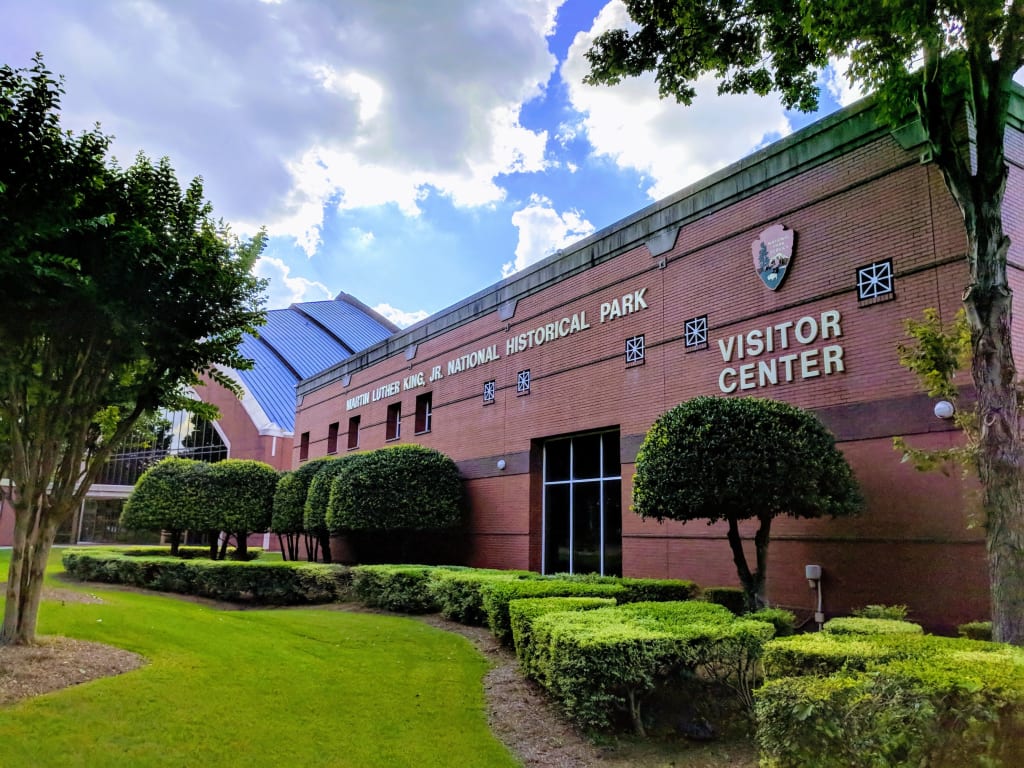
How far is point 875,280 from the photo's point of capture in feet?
32.2

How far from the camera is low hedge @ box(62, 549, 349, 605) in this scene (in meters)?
14.9

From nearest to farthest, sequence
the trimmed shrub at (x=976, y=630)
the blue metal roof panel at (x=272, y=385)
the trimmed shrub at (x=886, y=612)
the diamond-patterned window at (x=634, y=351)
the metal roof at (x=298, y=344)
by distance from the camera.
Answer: the trimmed shrub at (x=976, y=630), the trimmed shrub at (x=886, y=612), the diamond-patterned window at (x=634, y=351), the blue metal roof panel at (x=272, y=385), the metal roof at (x=298, y=344)

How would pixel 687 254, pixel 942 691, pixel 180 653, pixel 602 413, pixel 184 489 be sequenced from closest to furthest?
pixel 942 691
pixel 180 653
pixel 687 254
pixel 602 413
pixel 184 489

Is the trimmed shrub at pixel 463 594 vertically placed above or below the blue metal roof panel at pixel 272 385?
below

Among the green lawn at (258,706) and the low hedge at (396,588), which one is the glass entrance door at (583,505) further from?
the green lawn at (258,706)

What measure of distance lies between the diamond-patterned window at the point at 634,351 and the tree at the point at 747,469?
4260mm

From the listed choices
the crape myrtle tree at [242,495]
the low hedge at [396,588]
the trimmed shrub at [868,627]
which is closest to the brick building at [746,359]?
the trimmed shrub at [868,627]

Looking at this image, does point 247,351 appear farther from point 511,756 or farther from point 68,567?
point 511,756

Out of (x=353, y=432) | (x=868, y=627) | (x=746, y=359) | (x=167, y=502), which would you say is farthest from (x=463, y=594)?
(x=353, y=432)

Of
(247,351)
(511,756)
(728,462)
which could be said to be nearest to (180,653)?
(511,756)

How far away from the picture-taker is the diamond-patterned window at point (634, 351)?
1355 centimetres

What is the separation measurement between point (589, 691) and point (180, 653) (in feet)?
16.6

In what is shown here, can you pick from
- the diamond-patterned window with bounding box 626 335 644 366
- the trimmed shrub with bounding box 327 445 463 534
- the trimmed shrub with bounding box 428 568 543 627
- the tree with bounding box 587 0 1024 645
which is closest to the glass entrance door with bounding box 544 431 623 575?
the diamond-patterned window with bounding box 626 335 644 366

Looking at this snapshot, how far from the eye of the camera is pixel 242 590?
1538cm
